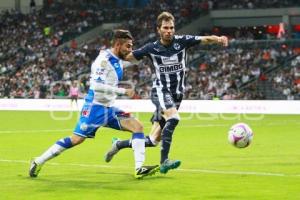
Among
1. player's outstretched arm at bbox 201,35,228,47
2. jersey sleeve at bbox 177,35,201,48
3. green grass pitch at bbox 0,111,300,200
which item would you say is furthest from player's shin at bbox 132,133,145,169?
player's outstretched arm at bbox 201,35,228,47

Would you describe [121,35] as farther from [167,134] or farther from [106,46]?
[106,46]

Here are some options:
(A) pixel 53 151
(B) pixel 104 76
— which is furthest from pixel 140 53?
(A) pixel 53 151

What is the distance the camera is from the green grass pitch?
872 cm

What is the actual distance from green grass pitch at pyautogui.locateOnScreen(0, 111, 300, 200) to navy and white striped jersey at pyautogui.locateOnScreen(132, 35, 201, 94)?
1363 millimetres

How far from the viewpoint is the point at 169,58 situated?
10969 mm

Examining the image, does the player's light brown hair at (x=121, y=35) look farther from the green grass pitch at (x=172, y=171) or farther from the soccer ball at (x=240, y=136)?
the soccer ball at (x=240, y=136)

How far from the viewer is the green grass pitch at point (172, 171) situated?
872 cm

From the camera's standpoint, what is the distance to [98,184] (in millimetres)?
9641

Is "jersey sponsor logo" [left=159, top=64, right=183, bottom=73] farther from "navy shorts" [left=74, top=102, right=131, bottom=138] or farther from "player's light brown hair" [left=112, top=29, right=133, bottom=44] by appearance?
"navy shorts" [left=74, top=102, right=131, bottom=138]

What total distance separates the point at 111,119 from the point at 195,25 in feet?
129

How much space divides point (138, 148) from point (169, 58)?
1.54 m

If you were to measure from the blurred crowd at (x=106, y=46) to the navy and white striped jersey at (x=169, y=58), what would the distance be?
23.8 meters

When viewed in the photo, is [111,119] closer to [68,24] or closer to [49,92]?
[49,92]

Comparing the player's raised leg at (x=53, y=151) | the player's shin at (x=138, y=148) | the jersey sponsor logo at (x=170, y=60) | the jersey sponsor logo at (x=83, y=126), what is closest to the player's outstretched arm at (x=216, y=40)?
the jersey sponsor logo at (x=170, y=60)
